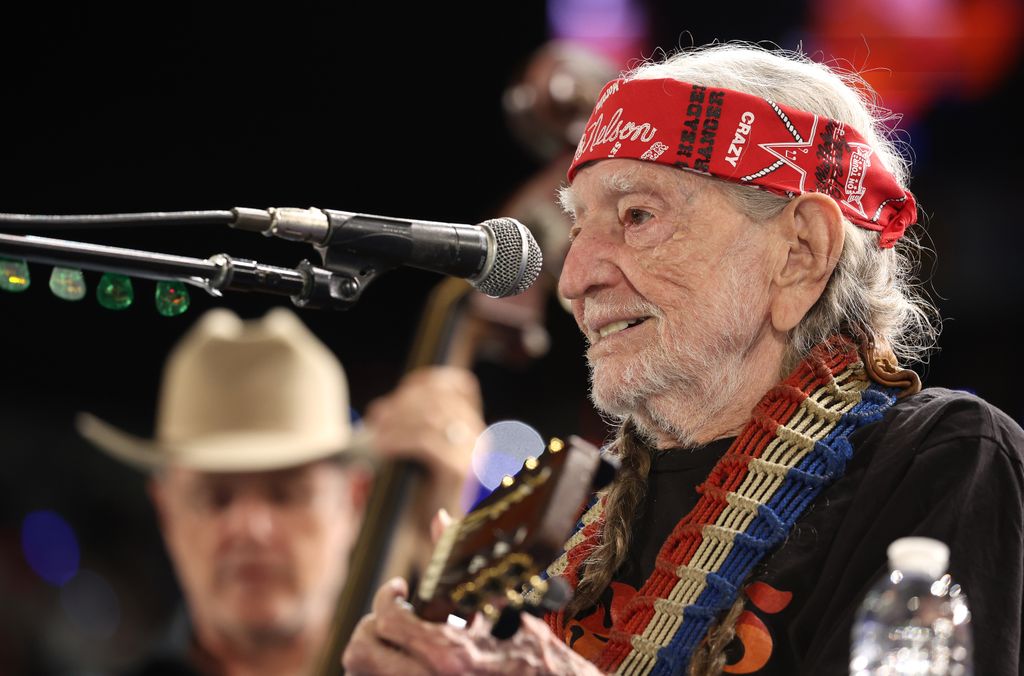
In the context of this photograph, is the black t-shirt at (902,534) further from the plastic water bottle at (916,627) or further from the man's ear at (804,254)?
the plastic water bottle at (916,627)

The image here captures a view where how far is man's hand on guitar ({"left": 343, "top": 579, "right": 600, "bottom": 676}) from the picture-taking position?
1.86 meters

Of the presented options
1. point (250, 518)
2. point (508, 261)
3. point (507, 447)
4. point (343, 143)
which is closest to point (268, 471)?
point (250, 518)

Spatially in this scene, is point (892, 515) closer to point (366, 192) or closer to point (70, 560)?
point (366, 192)

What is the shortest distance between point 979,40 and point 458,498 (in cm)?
336

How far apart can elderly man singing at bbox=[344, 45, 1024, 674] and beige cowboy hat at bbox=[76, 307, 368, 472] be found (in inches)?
91.9

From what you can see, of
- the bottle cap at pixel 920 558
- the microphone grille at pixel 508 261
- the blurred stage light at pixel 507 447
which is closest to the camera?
the bottle cap at pixel 920 558

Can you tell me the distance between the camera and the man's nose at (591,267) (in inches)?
97.0

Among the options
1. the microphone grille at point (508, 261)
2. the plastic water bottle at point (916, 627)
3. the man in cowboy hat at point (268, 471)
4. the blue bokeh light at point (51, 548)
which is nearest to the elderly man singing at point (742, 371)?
the microphone grille at point (508, 261)

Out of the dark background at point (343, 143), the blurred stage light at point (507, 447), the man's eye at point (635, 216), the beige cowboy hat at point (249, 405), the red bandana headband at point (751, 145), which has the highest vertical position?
the red bandana headband at point (751, 145)

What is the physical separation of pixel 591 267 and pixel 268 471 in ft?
8.37

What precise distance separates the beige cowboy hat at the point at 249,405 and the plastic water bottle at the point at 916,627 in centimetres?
337

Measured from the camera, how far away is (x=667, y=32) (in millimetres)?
6078

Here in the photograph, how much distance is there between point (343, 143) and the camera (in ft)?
21.8

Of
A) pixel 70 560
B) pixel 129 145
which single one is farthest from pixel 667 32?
pixel 70 560
